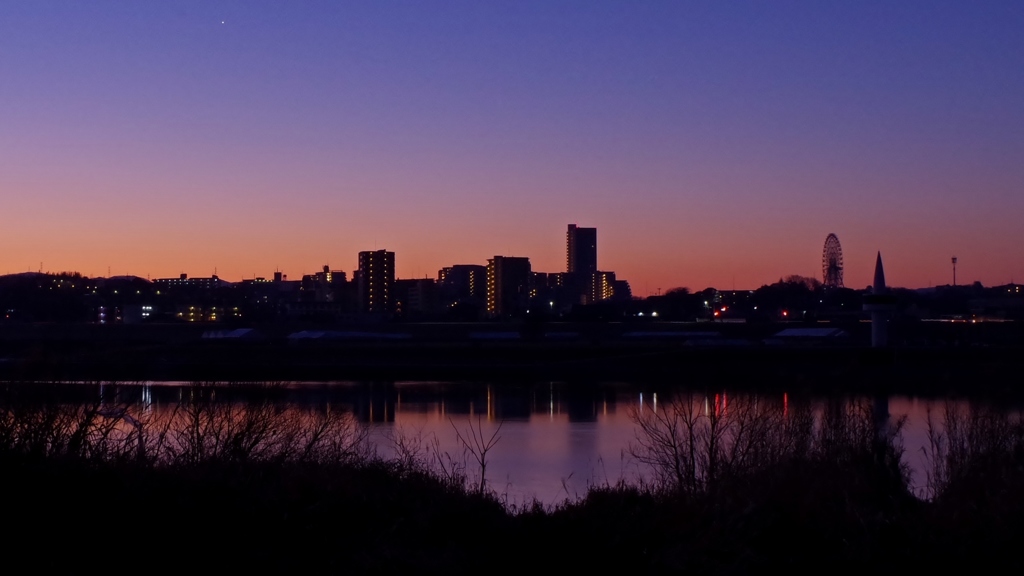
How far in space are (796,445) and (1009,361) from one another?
3279cm

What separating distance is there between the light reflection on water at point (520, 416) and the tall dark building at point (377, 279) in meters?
81.2

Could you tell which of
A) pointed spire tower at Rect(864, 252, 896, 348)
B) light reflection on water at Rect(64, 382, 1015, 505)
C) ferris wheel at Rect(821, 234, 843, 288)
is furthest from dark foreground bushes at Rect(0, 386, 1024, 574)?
ferris wheel at Rect(821, 234, 843, 288)

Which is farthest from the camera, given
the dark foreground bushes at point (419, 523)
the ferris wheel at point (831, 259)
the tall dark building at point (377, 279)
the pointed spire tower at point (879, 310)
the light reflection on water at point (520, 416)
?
the tall dark building at point (377, 279)

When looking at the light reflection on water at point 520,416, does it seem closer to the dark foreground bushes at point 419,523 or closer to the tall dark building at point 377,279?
the dark foreground bushes at point 419,523

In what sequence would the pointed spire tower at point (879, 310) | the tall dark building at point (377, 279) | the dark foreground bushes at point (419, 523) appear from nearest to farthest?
the dark foreground bushes at point (419, 523)
the pointed spire tower at point (879, 310)
the tall dark building at point (377, 279)

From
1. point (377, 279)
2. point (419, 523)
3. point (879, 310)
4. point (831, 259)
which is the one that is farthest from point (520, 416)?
point (377, 279)

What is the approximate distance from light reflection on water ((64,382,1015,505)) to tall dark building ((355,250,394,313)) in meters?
81.2

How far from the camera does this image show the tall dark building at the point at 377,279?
402 feet

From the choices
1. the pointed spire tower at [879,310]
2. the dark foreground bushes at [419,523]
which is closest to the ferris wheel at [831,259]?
the pointed spire tower at [879,310]

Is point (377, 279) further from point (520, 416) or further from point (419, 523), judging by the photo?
point (419, 523)

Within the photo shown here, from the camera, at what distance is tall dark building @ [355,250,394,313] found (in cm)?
12256

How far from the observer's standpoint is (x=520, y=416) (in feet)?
92.7

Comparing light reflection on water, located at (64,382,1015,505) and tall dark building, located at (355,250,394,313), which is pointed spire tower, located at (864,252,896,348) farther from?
tall dark building, located at (355,250,394,313)

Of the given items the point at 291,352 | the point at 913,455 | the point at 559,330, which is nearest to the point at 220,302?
the point at 559,330
